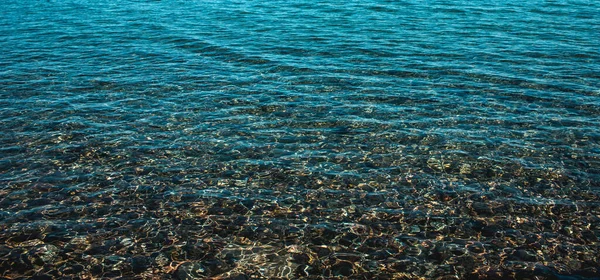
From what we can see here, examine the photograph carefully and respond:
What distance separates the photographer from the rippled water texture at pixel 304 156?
11.7m

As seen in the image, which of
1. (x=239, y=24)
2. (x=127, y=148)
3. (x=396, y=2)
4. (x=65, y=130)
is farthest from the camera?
(x=396, y=2)

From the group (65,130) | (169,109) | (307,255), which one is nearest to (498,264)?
(307,255)

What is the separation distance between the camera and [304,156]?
1616 centimetres

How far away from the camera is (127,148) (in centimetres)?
1669

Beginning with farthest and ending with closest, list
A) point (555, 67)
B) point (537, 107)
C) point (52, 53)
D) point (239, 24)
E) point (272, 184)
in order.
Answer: point (239, 24) < point (52, 53) < point (555, 67) < point (537, 107) < point (272, 184)

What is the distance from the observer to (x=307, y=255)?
11.7 meters

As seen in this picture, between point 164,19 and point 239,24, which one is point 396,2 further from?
point 164,19

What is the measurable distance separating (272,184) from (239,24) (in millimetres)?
23354

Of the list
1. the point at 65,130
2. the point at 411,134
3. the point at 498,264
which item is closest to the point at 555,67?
the point at 411,134

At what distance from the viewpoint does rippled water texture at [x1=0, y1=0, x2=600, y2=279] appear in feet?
38.3

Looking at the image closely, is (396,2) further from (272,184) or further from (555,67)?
(272,184)

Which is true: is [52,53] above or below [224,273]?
above

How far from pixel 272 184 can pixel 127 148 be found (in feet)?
18.7

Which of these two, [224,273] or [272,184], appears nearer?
[224,273]
